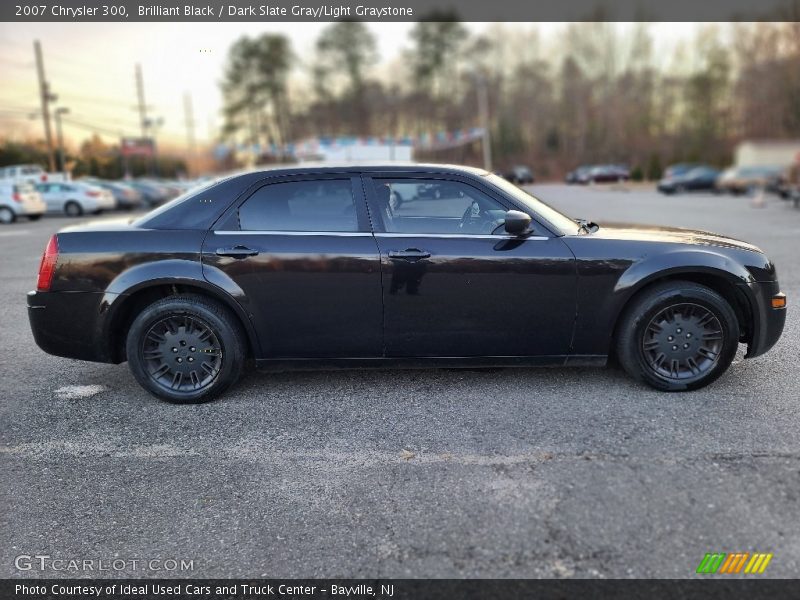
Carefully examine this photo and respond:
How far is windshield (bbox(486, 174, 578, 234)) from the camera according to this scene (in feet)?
13.5

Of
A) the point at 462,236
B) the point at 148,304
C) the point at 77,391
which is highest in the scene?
the point at 462,236

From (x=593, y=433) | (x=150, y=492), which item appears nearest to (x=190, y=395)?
(x=150, y=492)

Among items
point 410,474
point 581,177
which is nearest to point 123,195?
point 410,474

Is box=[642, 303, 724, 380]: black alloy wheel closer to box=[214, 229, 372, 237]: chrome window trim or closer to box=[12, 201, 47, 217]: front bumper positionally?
box=[214, 229, 372, 237]: chrome window trim

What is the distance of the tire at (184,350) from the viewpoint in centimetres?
401

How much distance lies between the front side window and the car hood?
739mm

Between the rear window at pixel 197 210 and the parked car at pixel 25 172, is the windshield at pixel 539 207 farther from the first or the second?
the parked car at pixel 25 172

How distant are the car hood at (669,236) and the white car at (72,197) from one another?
24.2 metres

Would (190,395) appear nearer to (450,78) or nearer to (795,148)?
(795,148)

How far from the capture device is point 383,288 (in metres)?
3.92

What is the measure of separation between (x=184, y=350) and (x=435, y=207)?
6.20 feet

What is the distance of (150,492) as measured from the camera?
2.99 metres

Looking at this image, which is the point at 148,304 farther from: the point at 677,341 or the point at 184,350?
the point at 677,341
